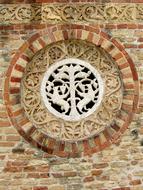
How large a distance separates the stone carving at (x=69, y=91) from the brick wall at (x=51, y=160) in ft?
0.98

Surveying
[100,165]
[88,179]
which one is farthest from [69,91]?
[88,179]

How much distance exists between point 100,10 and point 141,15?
0.60m

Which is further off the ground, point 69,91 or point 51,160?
point 69,91

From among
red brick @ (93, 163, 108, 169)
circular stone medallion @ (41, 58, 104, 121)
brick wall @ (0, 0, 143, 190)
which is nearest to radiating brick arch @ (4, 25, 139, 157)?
brick wall @ (0, 0, 143, 190)

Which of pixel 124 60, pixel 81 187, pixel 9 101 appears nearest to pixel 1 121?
pixel 9 101

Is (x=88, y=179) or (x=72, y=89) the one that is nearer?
(x=88, y=179)

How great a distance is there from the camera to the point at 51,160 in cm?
677

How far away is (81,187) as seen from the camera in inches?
265

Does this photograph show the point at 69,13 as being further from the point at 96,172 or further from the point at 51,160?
the point at 96,172

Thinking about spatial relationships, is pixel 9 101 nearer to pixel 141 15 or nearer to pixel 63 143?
pixel 63 143

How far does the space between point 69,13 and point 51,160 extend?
2075 millimetres

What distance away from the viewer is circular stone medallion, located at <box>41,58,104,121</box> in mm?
6906

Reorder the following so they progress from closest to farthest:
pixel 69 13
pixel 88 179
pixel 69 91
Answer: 1. pixel 88 179
2. pixel 69 91
3. pixel 69 13

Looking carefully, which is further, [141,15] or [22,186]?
[141,15]
